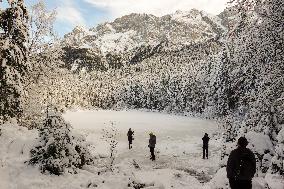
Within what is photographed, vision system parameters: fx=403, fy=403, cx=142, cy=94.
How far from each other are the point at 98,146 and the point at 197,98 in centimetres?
7645

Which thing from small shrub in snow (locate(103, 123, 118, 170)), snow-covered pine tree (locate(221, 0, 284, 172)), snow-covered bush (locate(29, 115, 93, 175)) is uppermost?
snow-covered pine tree (locate(221, 0, 284, 172))

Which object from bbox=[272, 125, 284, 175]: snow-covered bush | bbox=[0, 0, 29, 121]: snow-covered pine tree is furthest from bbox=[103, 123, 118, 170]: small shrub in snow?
bbox=[272, 125, 284, 175]: snow-covered bush

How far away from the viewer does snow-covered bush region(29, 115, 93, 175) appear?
13461 millimetres

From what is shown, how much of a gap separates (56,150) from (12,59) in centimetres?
712

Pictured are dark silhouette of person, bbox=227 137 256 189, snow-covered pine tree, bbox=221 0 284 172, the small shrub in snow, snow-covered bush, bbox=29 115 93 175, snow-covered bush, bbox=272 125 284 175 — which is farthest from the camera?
the small shrub in snow

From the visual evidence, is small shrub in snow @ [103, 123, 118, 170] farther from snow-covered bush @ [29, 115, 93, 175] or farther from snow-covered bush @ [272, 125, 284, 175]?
snow-covered bush @ [272, 125, 284, 175]

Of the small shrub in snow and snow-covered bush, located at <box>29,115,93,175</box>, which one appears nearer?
snow-covered bush, located at <box>29,115,93,175</box>

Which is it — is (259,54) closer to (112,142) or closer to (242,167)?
(242,167)

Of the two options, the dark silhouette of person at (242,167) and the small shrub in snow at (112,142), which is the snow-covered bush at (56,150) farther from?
the dark silhouette of person at (242,167)

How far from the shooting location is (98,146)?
28438 millimetres

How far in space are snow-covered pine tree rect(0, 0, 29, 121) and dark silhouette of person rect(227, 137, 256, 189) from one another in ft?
43.4

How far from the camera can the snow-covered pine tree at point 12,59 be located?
1853cm

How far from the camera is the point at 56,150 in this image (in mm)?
13891

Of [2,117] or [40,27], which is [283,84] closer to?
[2,117]
